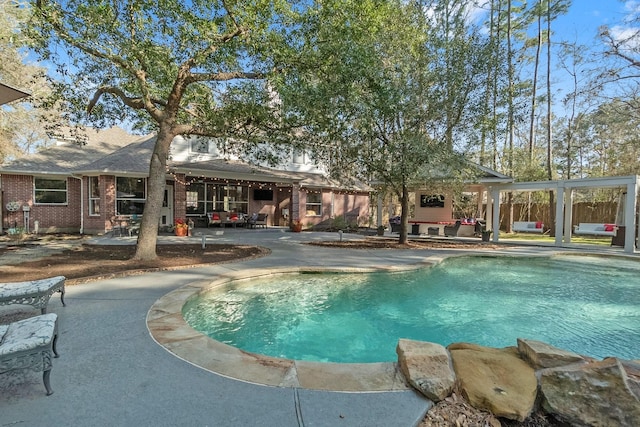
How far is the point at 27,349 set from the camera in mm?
2346

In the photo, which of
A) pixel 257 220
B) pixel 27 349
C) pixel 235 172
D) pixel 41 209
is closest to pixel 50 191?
pixel 41 209

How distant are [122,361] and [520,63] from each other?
88.0ft

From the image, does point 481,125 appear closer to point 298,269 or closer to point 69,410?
point 298,269

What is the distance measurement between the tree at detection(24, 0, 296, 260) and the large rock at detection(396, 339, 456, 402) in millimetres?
6343

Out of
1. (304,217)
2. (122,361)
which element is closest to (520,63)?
(304,217)

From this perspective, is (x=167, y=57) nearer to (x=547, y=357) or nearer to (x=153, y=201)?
(x=153, y=201)

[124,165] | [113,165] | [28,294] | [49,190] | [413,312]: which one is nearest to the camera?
[28,294]

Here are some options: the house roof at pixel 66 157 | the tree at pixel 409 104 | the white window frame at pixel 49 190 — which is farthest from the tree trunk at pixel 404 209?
the white window frame at pixel 49 190

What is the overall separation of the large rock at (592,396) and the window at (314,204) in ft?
60.4

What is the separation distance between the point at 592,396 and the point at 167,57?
26.3 feet

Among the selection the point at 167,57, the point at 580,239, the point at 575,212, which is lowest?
the point at 580,239

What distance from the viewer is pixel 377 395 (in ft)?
8.19

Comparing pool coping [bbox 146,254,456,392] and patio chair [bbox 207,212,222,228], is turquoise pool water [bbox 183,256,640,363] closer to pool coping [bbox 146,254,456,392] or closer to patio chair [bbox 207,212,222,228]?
pool coping [bbox 146,254,456,392]

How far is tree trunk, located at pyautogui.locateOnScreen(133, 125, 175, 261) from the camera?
26.7 feet
